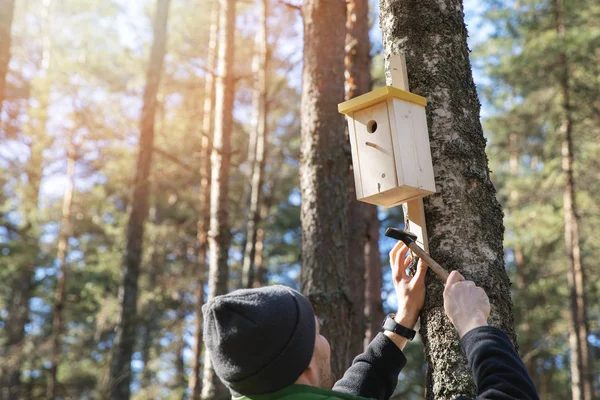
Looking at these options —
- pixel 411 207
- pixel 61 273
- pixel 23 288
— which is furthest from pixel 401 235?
pixel 23 288

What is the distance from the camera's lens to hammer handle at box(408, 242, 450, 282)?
7.01 feet

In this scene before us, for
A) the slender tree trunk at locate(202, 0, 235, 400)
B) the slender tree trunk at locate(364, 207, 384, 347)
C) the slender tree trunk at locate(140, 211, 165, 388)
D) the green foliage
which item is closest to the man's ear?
the slender tree trunk at locate(202, 0, 235, 400)

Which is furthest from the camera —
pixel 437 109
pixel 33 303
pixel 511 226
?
pixel 33 303

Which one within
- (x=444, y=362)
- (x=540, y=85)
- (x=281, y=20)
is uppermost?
(x=281, y=20)

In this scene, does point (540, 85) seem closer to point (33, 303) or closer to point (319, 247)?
point (319, 247)

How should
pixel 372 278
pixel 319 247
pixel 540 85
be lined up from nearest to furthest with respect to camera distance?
pixel 319 247, pixel 372 278, pixel 540 85

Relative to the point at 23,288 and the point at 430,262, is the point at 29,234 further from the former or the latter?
the point at 430,262

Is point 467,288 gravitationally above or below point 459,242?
below

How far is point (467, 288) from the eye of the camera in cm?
205

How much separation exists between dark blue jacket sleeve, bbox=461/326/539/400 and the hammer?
0.32 m

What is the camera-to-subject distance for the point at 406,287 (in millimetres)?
2320

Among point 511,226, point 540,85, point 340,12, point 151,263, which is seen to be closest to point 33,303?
point 151,263

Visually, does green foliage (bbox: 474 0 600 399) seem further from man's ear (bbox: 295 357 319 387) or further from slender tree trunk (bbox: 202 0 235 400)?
man's ear (bbox: 295 357 319 387)

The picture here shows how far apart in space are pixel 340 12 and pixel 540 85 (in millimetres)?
8940
